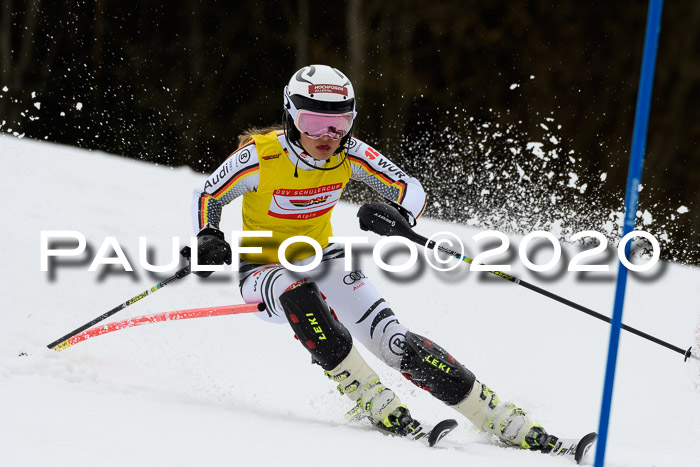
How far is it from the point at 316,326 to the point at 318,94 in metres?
0.98

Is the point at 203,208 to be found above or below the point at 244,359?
above

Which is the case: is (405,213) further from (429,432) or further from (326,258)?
(429,432)

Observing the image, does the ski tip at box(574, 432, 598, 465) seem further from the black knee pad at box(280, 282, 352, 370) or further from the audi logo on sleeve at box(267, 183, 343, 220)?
the audi logo on sleeve at box(267, 183, 343, 220)

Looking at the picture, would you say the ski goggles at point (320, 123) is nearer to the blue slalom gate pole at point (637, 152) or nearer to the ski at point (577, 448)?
the blue slalom gate pole at point (637, 152)

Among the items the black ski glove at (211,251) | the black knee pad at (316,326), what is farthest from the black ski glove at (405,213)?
the black ski glove at (211,251)

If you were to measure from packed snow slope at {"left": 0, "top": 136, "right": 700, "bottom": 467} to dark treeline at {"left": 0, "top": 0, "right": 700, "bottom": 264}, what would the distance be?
10.5 metres


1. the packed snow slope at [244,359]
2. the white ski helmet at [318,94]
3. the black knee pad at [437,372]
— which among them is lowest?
the packed snow slope at [244,359]

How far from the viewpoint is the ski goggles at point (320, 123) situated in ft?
11.0

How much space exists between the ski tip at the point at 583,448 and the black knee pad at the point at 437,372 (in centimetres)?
48

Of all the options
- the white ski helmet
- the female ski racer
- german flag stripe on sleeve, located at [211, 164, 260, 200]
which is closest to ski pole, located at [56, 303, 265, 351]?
the female ski racer

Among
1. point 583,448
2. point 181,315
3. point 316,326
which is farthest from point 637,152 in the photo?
point 181,315

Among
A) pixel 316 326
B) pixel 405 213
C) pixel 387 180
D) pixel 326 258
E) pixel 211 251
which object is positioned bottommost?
pixel 316 326

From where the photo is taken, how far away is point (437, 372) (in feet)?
10.6

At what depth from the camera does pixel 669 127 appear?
1783 cm
